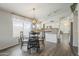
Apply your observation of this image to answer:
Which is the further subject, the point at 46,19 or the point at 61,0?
the point at 46,19

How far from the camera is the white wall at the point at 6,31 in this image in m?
3.04

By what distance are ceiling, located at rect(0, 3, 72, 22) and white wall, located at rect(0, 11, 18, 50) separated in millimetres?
231

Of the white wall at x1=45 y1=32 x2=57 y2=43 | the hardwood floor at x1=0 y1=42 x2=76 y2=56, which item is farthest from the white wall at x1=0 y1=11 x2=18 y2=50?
the white wall at x1=45 y1=32 x2=57 y2=43

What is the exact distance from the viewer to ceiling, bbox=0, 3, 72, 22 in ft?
9.83

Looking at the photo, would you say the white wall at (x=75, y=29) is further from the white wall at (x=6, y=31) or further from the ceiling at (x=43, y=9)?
the white wall at (x=6, y=31)

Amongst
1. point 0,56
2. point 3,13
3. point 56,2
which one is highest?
point 56,2

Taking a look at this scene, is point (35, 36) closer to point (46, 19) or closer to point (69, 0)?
point (46, 19)

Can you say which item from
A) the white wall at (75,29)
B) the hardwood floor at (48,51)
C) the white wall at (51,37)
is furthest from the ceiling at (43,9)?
the hardwood floor at (48,51)

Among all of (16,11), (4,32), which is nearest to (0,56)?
(4,32)

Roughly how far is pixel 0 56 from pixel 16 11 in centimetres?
132

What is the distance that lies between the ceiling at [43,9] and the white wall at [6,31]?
0.23 m

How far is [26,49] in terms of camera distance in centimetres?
319

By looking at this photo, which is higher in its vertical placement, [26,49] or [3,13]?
[3,13]

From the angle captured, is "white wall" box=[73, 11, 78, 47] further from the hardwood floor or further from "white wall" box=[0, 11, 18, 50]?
"white wall" box=[0, 11, 18, 50]
